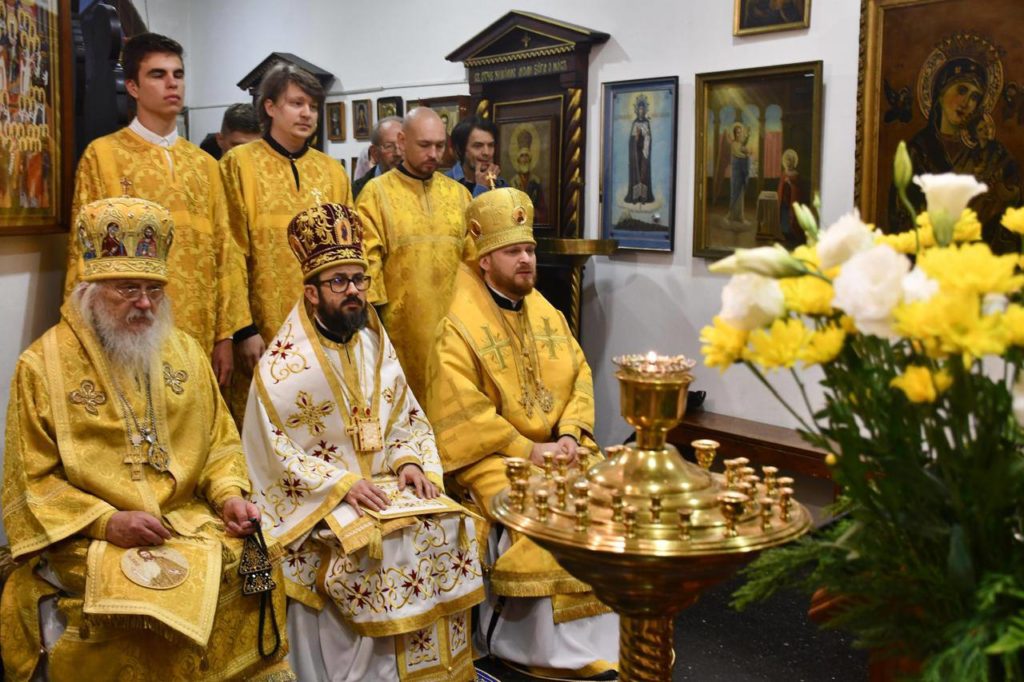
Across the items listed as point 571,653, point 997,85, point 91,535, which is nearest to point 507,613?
point 571,653

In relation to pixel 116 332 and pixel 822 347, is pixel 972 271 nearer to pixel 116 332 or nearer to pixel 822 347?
pixel 822 347

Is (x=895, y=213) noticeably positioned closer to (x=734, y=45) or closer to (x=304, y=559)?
(x=734, y=45)

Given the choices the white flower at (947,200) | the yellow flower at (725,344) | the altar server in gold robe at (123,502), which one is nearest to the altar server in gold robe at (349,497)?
the altar server in gold robe at (123,502)

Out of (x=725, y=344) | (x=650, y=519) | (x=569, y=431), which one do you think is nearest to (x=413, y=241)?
(x=569, y=431)

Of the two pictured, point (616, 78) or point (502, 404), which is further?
point (616, 78)

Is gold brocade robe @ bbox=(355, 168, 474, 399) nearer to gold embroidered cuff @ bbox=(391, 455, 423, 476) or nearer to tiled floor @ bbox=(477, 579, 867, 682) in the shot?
gold embroidered cuff @ bbox=(391, 455, 423, 476)

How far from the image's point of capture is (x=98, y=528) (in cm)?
338

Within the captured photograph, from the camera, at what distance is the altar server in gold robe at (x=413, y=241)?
5.61 meters

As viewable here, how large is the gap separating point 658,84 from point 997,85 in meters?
2.03

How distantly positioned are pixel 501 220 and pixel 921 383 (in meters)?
3.56

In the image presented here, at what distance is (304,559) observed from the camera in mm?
3961

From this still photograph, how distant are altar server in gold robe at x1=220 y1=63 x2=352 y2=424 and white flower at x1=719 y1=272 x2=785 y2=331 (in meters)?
3.76

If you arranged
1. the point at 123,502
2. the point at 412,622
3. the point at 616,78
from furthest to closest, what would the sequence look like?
1. the point at 616,78
2. the point at 412,622
3. the point at 123,502

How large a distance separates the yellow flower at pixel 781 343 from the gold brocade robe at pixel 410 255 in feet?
13.8
